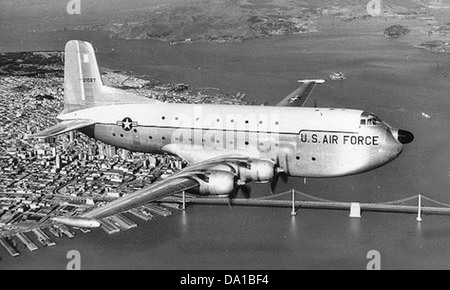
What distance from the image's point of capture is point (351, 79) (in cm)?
3756

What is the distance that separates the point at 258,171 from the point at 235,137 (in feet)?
8.66

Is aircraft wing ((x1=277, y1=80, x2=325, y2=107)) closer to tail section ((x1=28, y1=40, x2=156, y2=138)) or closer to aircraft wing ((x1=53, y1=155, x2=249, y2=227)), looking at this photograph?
aircraft wing ((x1=53, y1=155, x2=249, y2=227))

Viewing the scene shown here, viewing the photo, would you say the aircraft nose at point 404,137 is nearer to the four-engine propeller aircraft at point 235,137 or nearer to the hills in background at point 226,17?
the four-engine propeller aircraft at point 235,137

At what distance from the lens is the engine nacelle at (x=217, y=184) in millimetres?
19016

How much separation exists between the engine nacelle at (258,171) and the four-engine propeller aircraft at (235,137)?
1.6 inches

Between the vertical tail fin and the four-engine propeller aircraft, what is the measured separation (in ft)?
0.39

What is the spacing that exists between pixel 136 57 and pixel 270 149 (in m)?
21.9

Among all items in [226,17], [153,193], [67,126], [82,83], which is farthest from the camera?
[226,17]

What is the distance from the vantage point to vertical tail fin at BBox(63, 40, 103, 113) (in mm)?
25875

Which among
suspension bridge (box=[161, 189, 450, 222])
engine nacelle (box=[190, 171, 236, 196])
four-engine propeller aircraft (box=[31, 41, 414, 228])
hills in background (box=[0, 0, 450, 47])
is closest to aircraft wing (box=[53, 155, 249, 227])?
four-engine propeller aircraft (box=[31, 41, 414, 228])

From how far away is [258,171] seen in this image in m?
20.5
